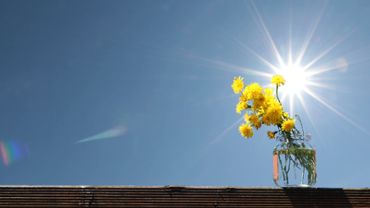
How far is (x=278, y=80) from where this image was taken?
9.10 ft

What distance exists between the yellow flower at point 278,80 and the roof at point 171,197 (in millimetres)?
645

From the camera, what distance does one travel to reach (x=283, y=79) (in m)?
2.79

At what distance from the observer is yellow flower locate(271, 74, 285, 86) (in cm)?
A: 277

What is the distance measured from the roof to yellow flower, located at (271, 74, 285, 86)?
0.64 meters

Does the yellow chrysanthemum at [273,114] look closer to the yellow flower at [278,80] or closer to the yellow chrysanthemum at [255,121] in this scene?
the yellow chrysanthemum at [255,121]

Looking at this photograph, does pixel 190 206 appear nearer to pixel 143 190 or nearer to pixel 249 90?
pixel 143 190

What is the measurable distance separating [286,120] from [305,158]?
0.68 ft

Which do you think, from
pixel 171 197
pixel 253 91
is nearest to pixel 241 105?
pixel 253 91

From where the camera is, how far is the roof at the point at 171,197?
7.06 ft

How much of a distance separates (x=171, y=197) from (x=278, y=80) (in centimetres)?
93

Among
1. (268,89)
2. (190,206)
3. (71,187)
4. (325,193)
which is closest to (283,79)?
(268,89)

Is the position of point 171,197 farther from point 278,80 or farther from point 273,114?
point 278,80

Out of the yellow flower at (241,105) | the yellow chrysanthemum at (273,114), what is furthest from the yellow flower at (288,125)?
the yellow flower at (241,105)


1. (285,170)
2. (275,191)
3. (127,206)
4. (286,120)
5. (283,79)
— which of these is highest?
(283,79)
